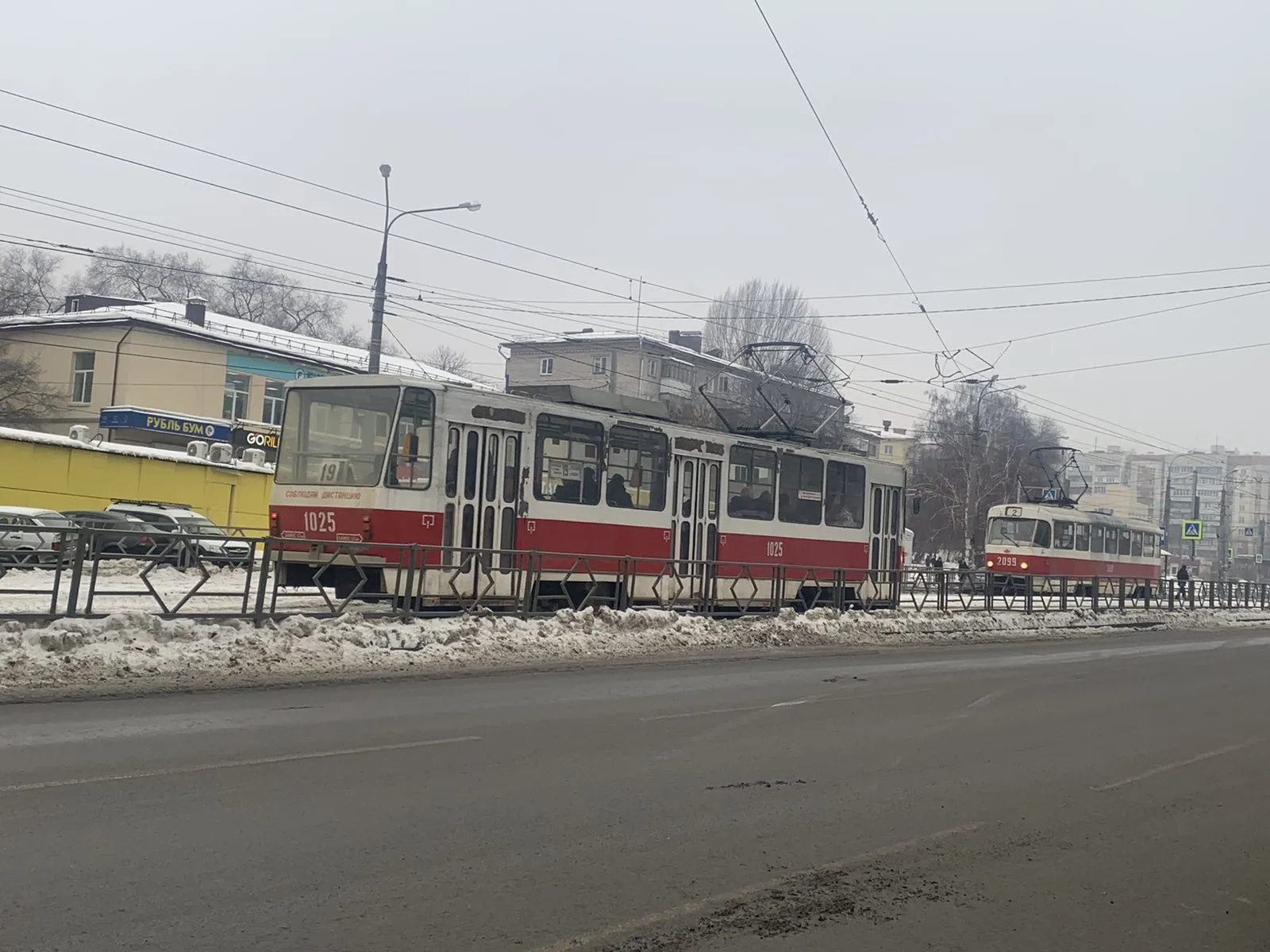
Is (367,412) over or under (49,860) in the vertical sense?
over

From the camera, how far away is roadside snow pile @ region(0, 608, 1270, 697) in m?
11.6

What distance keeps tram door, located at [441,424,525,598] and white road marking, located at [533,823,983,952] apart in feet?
36.8

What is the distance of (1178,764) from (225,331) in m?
48.8

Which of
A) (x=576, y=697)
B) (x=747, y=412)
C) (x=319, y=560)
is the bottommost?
(x=576, y=697)

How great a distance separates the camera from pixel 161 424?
150 ft

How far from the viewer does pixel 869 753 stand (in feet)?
30.1

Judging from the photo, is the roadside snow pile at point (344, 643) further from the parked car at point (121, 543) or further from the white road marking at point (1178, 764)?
the white road marking at point (1178, 764)

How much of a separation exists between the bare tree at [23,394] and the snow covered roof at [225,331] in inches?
96.8

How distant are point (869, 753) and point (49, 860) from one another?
592cm

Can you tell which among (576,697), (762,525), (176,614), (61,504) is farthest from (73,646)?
(61,504)

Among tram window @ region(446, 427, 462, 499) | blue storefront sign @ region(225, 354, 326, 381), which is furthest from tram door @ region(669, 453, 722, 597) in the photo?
blue storefront sign @ region(225, 354, 326, 381)

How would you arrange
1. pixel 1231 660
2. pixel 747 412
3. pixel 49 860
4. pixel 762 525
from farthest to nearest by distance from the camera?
pixel 747 412 < pixel 762 525 < pixel 1231 660 < pixel 49 860

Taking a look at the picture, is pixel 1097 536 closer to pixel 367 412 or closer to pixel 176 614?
pixel 367 412

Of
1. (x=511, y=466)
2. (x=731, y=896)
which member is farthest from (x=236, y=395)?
(x=731, y=896)
